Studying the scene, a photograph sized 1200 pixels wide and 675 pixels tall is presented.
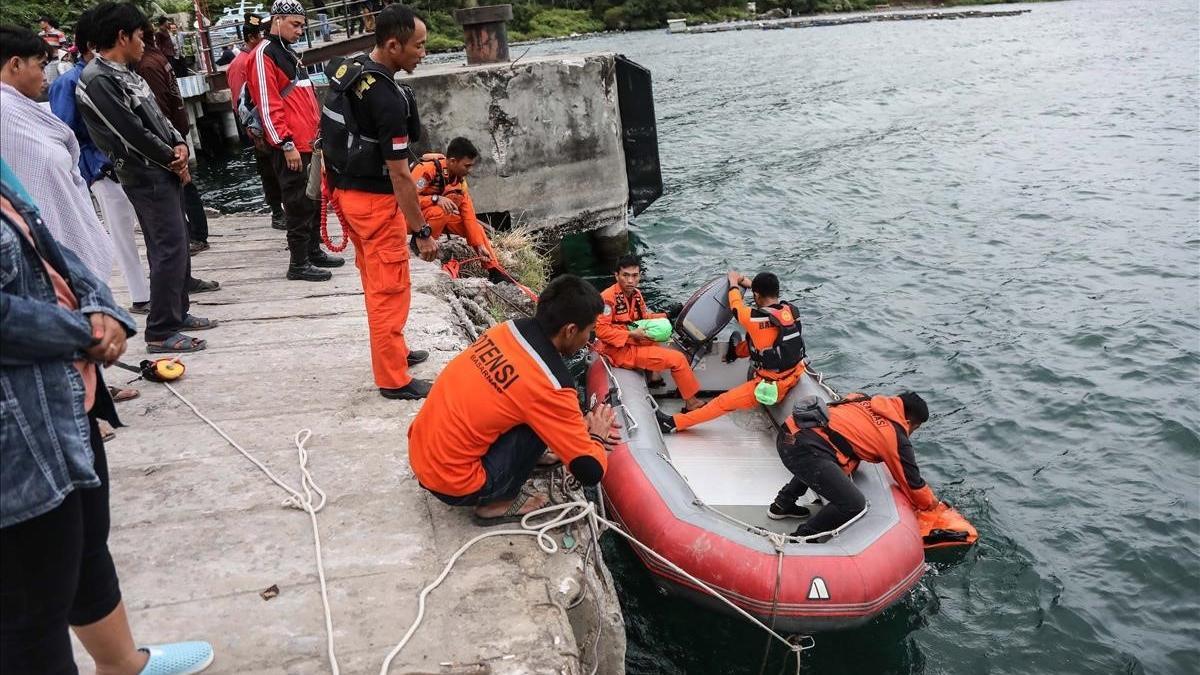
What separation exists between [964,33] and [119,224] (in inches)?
1807

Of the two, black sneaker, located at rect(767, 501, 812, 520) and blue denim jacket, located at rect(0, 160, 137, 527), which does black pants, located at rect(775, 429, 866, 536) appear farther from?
blue denim jacket, located at rect(0, 160, 137, 527)

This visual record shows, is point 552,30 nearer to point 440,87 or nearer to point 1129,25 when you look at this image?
Answer: point 1129,25

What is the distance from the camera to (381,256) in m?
4.27

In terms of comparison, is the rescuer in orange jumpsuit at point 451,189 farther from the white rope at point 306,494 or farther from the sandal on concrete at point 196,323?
the white rope at point 306,494

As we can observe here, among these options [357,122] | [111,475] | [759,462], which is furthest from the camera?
[759,462]

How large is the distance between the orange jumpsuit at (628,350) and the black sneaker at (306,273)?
7.45 feet

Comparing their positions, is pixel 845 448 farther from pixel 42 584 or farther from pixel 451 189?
pixel 42 584

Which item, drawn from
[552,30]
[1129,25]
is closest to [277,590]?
[1129,25]

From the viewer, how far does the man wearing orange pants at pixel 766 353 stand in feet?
20.5

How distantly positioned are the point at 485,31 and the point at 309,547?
882 cm

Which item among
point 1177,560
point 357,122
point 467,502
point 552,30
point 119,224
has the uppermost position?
point 552,30

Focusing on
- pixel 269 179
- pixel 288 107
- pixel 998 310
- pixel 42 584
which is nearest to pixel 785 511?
pixel 42 584

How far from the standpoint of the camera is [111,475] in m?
3.81

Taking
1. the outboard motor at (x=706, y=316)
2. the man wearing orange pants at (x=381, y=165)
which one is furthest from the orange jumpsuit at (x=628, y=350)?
the man wearing orange pants at (x=381, y=165)
